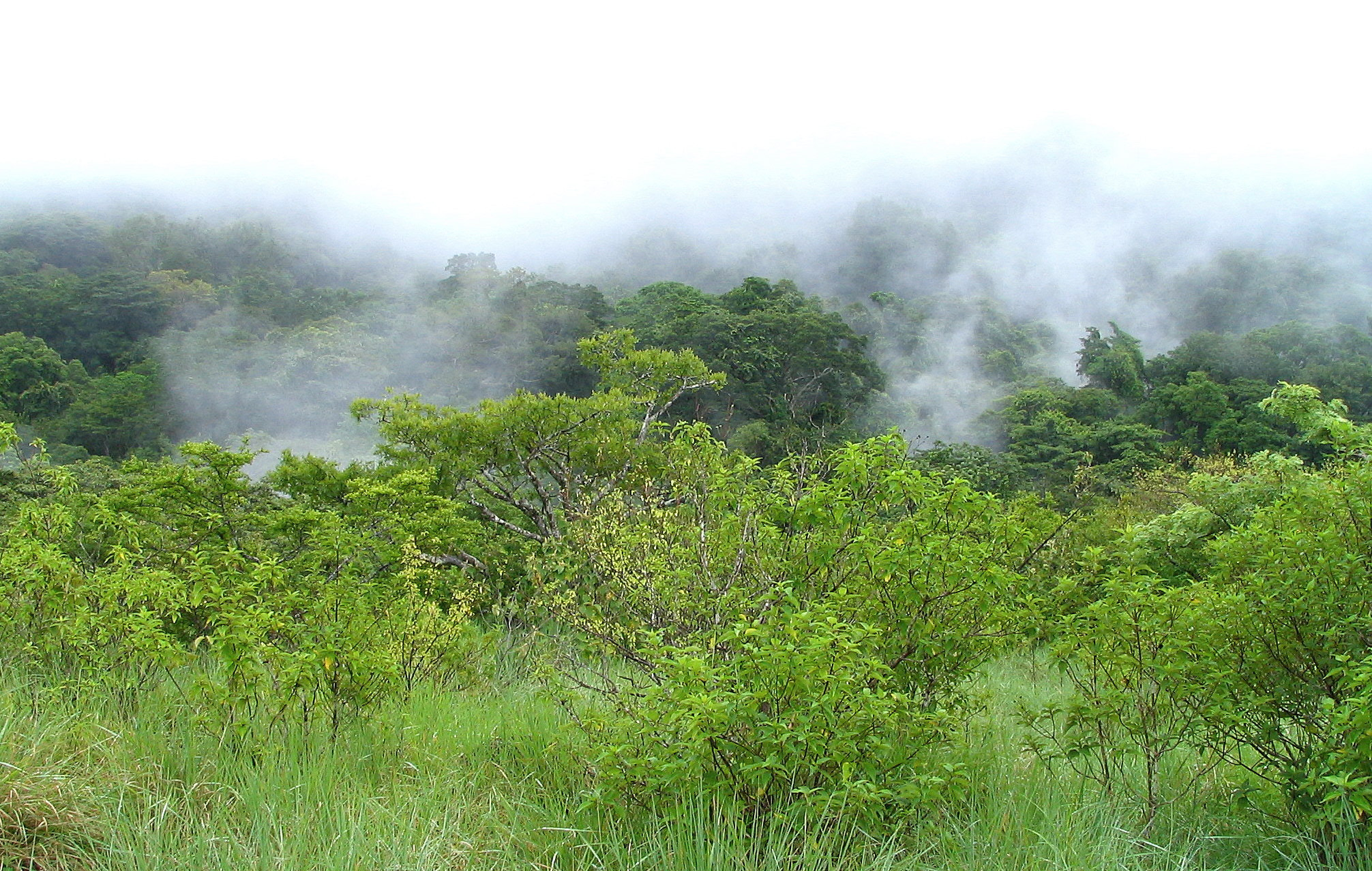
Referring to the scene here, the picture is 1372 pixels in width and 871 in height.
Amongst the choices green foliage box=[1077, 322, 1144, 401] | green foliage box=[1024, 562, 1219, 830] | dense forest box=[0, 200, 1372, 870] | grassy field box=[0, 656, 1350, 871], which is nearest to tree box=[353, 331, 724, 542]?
dense forest box=[0, 200, 1372, 870]

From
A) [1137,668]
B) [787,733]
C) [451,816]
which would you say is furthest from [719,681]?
[1137,668]

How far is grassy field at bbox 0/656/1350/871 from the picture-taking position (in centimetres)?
275

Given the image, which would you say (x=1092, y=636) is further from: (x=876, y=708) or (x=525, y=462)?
(x=525, y=462)

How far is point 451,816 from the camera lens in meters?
3.22

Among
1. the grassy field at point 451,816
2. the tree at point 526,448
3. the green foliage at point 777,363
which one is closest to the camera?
the grassy field at point 451,816

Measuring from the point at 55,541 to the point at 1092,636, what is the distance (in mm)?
5573

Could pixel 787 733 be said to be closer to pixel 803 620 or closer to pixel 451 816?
pixel 803 620

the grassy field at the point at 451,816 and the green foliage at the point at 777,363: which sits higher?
the grassy field at the point at 451,816

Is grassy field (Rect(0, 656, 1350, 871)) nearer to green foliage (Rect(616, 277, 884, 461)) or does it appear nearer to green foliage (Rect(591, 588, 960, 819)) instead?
green foliage (Rect(591, 588, 960, 819))

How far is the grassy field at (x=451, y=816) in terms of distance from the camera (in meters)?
2.75

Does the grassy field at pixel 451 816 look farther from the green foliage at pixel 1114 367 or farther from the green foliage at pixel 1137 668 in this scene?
the green foliage at pixel 1114 367

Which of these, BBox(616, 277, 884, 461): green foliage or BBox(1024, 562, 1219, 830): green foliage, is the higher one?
BBox(1024, 562, 1219, 830): green foliage

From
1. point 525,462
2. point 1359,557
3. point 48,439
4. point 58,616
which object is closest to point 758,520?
point 1359,557

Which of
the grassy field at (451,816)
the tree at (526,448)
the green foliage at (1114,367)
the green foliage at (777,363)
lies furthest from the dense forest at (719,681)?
the green foliage at (1114,367)
